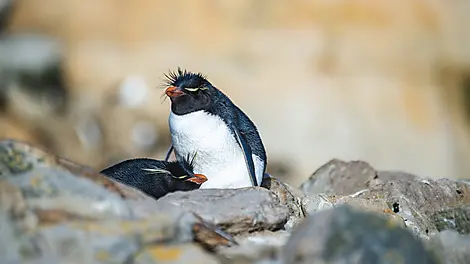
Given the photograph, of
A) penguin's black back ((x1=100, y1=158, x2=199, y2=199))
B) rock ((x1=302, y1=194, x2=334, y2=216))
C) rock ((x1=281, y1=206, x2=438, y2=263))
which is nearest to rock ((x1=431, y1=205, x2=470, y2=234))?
rock ((x1=302, y1=194, x2=334, y2=216))

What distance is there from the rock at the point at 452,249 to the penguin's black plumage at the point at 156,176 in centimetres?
114

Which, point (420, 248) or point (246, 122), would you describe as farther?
point (246, 122)

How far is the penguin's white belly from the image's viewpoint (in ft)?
11.7

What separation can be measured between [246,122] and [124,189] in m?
1.40

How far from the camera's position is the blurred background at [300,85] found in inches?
433

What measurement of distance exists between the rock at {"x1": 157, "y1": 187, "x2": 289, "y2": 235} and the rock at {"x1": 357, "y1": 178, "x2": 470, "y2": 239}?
0.71 meters

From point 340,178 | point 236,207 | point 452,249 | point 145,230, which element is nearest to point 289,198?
point 340,178

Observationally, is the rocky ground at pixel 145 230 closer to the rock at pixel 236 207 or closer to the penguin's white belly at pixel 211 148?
the rock at pixel 236 207

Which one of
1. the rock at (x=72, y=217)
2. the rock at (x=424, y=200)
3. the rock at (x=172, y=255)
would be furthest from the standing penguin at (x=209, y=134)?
the rock at (x=172, y=255)

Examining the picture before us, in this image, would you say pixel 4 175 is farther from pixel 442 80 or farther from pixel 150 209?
pixel 442 80

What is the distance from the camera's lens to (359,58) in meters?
11.3

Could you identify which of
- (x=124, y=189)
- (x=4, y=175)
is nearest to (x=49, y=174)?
(x=4, y=175)

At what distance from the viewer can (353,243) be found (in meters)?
2.16

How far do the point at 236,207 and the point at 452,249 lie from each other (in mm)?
717
